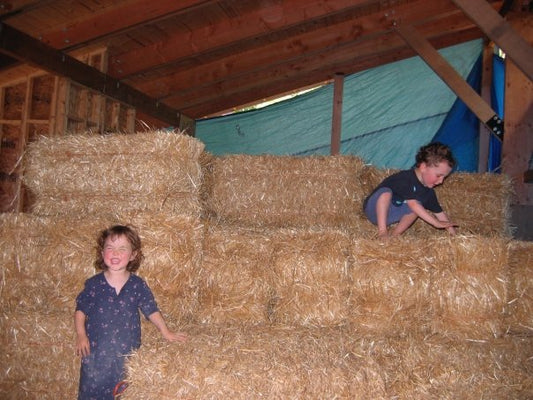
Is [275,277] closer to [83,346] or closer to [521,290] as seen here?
[83,346]

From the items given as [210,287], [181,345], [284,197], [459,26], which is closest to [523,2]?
[459,26]

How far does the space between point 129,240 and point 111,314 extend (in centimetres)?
46

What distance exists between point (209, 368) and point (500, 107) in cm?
692

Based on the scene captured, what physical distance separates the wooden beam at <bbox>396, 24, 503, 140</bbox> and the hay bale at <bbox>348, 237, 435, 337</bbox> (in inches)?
138

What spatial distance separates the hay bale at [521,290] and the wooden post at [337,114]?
4.88 metres

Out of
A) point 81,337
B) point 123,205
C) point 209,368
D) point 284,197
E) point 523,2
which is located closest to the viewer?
point 209,368

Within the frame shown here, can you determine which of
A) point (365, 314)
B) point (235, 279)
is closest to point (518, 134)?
point (365, 314)

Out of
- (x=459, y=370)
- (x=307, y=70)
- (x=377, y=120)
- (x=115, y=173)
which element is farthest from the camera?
(x=307, y=70)

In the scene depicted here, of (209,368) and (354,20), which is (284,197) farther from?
(354,20)

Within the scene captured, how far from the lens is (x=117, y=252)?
2.99 m

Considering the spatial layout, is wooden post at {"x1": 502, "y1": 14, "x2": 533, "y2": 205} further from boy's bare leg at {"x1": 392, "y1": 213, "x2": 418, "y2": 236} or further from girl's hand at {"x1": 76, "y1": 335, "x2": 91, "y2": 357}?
girl's hand at {"x1": 76, "y1": 335, "x2": 91, "y2": 357}

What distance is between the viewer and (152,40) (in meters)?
6.75

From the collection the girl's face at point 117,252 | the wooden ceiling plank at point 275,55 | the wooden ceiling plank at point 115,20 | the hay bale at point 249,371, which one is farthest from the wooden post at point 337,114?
the hay bale at point 249,371

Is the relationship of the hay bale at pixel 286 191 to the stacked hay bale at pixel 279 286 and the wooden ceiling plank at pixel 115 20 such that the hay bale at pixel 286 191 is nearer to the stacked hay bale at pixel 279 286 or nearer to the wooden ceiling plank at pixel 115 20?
the stacked hay bale at pixel 279 286
